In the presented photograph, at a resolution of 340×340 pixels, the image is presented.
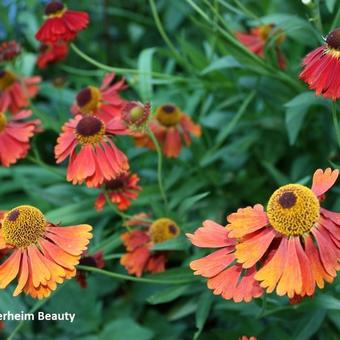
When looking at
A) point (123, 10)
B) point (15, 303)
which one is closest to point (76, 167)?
point (15, 303)

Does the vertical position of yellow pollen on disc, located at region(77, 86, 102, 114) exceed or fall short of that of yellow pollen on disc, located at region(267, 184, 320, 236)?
it falls short

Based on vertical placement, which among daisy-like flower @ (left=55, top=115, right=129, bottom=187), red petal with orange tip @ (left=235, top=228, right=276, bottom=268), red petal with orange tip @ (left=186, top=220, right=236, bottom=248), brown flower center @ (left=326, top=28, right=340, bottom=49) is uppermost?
brown flower center @ (left=326, top=28, right=340, bottom=49)

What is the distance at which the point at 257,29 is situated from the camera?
6.62 feet

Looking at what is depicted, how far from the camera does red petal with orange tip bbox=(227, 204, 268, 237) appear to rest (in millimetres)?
1077

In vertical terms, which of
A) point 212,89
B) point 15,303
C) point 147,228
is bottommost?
point 15,303

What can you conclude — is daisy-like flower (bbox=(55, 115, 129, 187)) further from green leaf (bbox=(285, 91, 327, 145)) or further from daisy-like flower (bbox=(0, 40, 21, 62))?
daisy-like flower (bbox=(0, 40, 21, 62))

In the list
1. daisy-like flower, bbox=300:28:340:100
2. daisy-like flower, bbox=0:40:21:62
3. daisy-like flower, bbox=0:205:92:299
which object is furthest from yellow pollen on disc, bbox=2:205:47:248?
daisy-like flower, bbox=0:40:21:62

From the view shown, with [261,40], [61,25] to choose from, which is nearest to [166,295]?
[61,25]

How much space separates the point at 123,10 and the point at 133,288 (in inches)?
50.2

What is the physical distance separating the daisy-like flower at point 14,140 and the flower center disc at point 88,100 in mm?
127

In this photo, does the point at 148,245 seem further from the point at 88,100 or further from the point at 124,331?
the point at 88,100

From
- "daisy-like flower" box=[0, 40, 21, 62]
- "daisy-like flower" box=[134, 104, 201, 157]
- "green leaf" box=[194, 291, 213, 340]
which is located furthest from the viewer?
"daisy-like flower" box=[0, 40, 21, 62]

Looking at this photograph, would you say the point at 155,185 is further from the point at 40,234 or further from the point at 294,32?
the point at 40,234

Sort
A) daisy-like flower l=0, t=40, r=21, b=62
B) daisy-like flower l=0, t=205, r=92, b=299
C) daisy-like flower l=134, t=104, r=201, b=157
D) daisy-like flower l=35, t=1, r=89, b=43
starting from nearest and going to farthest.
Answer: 1. daisy-like flower l=0, t=205, r=92, b=299
2. daisy-like flower l=35, t=1, r=89, b=43
3. daisy-like flower l=134, t=104, r=201, b=157
4. daisy-like flower l=0, t=40, r=21, b=62
